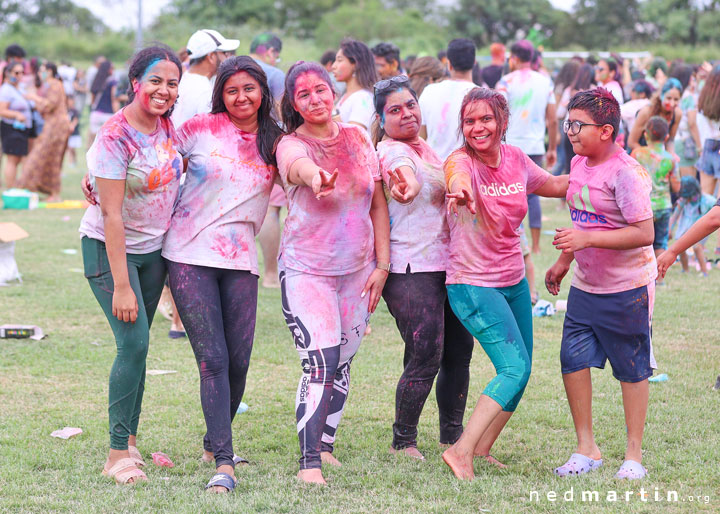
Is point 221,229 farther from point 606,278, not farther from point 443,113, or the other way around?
point 443,113

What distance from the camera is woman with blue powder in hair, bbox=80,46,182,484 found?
378cm

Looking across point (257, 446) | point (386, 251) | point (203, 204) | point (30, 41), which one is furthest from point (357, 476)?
point (30, 41)

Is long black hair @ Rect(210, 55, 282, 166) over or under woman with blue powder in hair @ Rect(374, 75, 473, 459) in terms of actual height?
over

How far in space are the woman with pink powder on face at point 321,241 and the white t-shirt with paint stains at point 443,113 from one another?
8.48 ft

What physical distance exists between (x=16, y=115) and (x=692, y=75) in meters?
9.84

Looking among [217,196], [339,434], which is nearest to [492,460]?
[339,434]

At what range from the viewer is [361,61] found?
21.6ft

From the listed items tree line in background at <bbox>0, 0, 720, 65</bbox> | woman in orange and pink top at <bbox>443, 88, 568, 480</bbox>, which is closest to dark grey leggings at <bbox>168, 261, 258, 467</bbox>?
woman in orange and pink top at <bbox>443, 88, 568, 480</bbox>

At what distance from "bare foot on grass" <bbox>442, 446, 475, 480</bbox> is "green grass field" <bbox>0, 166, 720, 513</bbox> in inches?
2.1

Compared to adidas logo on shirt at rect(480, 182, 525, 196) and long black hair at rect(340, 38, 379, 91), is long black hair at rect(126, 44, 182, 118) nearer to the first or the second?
adidas logo on shirt at rect(480, 182, 525, 196)

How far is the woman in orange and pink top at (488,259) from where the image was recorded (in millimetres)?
3992

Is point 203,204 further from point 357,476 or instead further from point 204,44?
point 204,44

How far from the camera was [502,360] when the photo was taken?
402 centimetres

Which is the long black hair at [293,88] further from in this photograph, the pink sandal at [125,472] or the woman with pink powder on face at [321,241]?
the pink sandal at [125,472]
